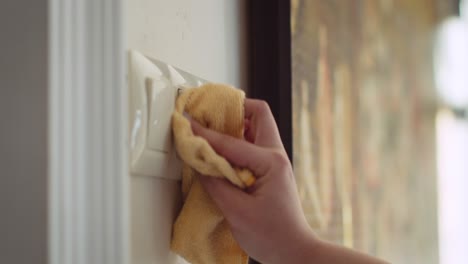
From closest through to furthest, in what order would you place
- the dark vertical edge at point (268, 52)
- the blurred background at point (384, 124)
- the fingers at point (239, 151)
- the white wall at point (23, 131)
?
the white wall at point (23, 131), the fingers at point (239, 151), the dark vertical edge at point (268, 52), the blurred background at point (384, 124)

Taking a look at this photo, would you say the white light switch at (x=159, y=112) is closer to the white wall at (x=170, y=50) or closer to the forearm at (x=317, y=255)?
the white wall at (x=170, y=50)

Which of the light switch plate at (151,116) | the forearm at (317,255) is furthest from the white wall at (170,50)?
the forearm at (317,255)

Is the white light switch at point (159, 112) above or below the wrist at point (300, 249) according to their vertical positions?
above

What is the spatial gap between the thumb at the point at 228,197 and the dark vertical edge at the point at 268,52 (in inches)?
10.1

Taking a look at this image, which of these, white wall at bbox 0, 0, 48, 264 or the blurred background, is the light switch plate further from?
the blurred background

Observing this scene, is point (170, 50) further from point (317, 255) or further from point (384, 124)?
point (384, 124)

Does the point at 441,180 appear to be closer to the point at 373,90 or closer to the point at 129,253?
the point at 373,90

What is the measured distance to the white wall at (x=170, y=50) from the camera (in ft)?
1.62

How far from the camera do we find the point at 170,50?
0.56m

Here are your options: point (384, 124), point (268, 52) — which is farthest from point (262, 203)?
point (384, 124)

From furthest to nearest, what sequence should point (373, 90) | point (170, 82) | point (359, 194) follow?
1. point (373, 90)
2. point (359, 194)
3. point (170, 82)

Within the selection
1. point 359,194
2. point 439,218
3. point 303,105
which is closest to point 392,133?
point 359,194

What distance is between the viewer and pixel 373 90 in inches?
50.8

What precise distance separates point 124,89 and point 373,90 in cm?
92
